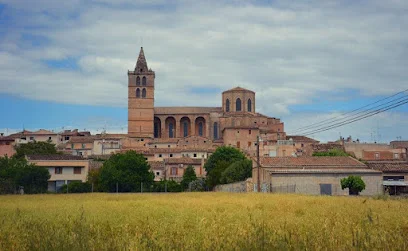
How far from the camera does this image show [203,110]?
12006 centimetres

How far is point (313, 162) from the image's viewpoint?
47.6 metres

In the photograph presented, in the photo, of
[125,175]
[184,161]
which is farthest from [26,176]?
[184,161]

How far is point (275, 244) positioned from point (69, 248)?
7.95ft

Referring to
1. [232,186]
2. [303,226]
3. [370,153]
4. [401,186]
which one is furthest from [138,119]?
[303,226]

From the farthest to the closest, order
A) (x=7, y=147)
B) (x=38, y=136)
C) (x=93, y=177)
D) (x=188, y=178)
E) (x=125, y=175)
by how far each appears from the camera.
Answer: (x=38, y=136)
(x=7, y=147)
(x=188, y=178)
(x=93, y=177)
(x=125, y=175)

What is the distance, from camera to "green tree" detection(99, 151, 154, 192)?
5672cm

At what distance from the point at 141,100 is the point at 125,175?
6233 cm

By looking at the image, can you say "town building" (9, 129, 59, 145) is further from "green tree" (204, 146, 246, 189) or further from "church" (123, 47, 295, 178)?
"green tree" (204, 146, 246, 189)

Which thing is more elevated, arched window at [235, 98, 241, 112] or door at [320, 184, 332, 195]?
arched window at [235, 98, 241, 112]

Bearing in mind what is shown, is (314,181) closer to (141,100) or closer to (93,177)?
(93,177)

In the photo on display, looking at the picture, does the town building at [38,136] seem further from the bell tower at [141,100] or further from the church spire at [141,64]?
the church spire at [141,64]

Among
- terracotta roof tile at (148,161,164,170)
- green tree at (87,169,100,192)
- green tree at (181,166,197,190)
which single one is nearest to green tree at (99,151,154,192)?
green tree at (87,169,100,192)

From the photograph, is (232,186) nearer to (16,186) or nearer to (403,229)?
(16,186)

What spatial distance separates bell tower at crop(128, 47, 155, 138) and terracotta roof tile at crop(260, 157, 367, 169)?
2579 inches
